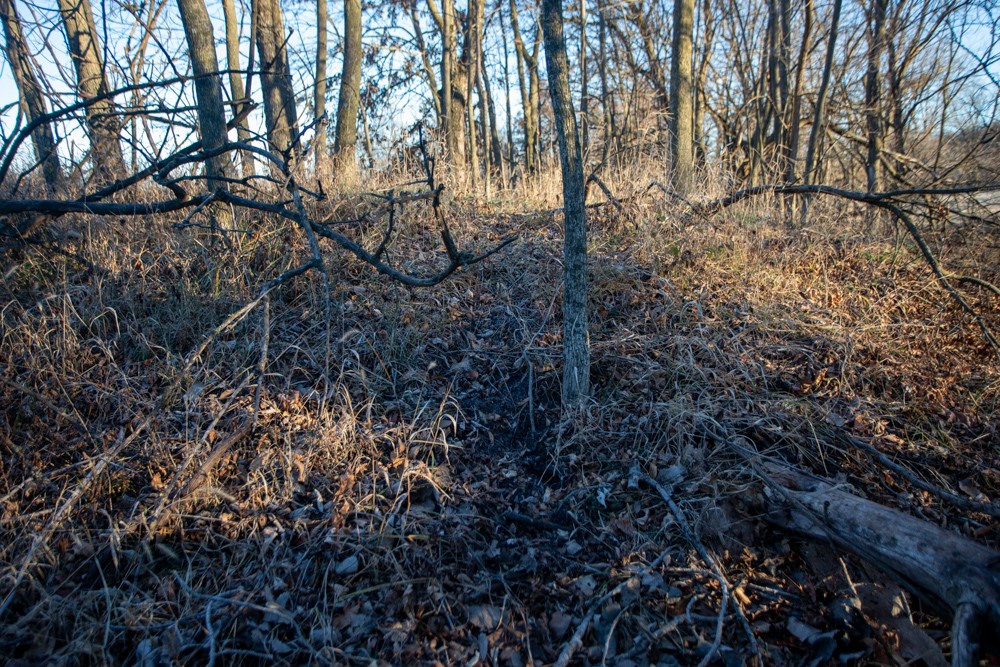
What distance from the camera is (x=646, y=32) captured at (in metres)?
11.1

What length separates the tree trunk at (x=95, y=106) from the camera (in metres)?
4.70

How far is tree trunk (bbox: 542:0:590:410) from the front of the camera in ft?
10.4

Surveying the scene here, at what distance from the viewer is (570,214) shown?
3.30m

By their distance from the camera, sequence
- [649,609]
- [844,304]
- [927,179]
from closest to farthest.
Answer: [649,609]
[844,304]
[927,179]

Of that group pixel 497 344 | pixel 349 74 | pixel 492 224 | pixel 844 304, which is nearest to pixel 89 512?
pixel 497 344

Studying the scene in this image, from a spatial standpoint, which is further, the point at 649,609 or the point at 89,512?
the point at 89,512

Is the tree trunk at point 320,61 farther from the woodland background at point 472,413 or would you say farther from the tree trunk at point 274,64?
the woodland background at point 472,413

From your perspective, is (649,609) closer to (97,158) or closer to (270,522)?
(270,522)

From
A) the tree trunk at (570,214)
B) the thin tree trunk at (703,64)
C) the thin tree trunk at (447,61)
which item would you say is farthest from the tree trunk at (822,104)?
the thin tree trunk at (447,61)

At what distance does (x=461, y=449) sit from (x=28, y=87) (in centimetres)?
484

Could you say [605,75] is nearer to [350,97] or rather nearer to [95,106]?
[350,97]

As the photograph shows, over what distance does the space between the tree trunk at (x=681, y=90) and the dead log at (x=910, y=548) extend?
5.16m

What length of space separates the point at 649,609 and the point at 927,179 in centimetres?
646

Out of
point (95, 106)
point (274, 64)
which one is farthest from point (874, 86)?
point (95, 106)
